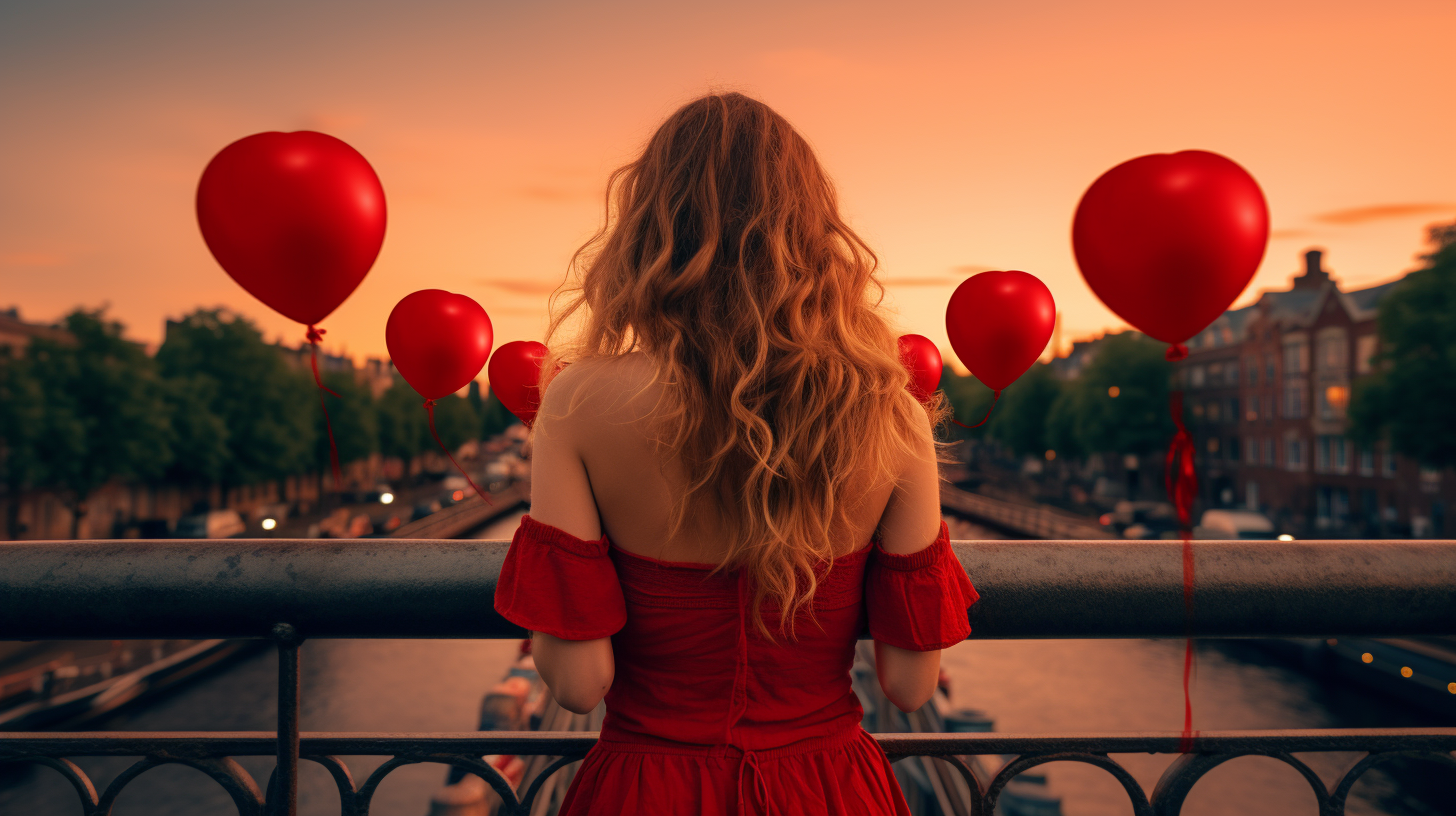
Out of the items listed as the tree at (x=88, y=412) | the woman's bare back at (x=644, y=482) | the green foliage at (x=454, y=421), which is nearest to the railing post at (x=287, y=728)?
the woman's bare back at (x=644, y=482)

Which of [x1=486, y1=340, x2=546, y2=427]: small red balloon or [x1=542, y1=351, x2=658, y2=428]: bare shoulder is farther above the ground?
[x1=486, y1=340, x2=546, y2=427]: small red balloon

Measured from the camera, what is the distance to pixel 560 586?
119 centimetres

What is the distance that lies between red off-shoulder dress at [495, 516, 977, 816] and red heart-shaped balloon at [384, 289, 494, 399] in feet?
7.46

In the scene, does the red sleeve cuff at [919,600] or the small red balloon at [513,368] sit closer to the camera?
the red sleeve cuff at [919,600]

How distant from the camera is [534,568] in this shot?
3.89 ft

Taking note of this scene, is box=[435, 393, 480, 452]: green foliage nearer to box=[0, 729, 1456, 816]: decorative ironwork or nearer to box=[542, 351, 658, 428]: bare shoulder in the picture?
box=[0, 729, 1456, 816]: decorative ironwork

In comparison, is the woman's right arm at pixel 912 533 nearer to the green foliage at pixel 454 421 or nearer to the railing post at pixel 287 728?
the railing post at pixel 287 728

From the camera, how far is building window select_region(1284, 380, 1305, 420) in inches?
1446

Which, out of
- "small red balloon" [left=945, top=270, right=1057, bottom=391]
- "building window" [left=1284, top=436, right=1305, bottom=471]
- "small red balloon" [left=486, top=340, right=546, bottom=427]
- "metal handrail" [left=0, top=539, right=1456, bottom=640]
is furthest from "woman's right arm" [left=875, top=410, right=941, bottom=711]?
"building window" [left=1284, top=436, right=1305, bottom=471]

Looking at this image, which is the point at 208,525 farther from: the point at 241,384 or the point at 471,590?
the point at 471,590

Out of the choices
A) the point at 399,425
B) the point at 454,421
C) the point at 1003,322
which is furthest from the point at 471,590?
the point at 454,421

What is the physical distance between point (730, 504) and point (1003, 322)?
93.5 inches

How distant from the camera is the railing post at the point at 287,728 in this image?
1.46 meters

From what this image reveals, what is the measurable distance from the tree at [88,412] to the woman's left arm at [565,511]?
3104 centimetres
